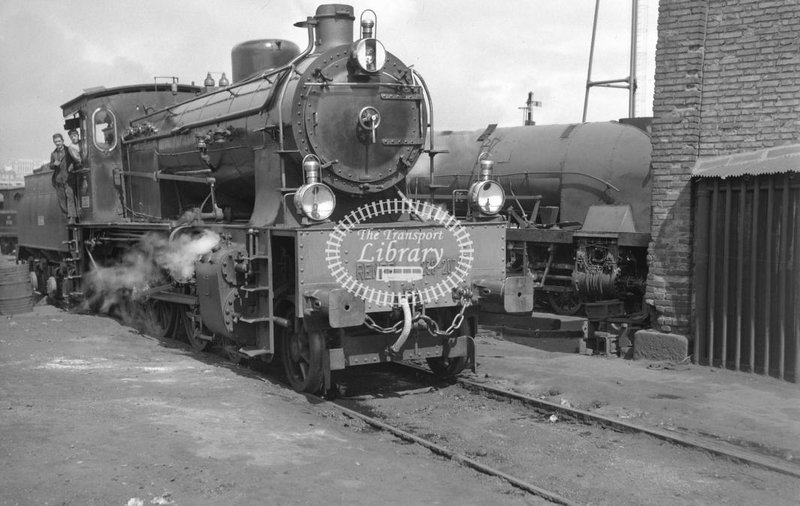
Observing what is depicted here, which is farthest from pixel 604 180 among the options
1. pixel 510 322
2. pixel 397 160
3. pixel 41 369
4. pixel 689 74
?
pixel 41 369

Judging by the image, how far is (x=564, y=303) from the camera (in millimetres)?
12805

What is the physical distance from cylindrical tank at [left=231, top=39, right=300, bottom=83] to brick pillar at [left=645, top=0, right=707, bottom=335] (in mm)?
4702

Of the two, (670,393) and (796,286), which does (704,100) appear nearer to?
(796,286)

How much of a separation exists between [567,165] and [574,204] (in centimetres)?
67

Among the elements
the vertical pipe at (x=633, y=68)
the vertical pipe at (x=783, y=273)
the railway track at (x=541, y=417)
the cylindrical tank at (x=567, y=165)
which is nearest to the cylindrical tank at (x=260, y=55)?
the cylindrical tank at (x=567, y=165)

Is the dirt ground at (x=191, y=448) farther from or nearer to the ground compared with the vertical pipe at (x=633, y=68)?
nearer to the ground

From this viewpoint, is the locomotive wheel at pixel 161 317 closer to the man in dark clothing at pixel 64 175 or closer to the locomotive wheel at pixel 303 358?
the man in dark clothing at pixel 64 175

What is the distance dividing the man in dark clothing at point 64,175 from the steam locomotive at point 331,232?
3.87 m

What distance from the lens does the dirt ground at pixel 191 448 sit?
14.6 feet

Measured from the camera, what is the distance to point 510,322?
12.0 meters

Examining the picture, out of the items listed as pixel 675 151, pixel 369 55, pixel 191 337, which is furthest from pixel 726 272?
pixel 191 337

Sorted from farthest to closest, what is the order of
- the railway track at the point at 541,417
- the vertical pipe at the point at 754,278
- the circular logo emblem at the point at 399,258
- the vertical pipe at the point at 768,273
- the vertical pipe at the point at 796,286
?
the vertical pipe at the point at 754,278
the vertical pipe at the point at 768,273
the vertical pipe at the point at 796,286
the circular logo emblem at the point at 399,258
the railway track at the point at 541,417

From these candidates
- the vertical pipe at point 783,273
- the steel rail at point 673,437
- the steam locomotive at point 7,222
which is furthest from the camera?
the steam locomotive at point 7,222

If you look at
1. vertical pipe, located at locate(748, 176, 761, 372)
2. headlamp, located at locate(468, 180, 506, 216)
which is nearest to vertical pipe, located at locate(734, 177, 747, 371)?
vertical pipe, located at locate(748, 176, 761, 372)
